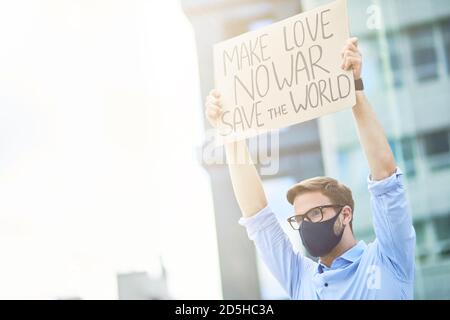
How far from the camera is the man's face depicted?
212cm

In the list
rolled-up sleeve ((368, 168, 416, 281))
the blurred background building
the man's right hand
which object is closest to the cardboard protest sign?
the man's right hand

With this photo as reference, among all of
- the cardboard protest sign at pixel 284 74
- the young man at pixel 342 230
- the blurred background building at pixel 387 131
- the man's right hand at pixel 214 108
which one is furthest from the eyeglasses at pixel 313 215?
the man's right hand at pixel 214 108

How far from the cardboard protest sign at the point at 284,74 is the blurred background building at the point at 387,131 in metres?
0.13

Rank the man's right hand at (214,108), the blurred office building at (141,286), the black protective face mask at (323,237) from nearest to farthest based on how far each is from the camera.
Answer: the black protective face mask at (323,237) < the man's right hand at (214,108) < the blurred office building at (141,286)

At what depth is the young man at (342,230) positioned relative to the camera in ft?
6.66

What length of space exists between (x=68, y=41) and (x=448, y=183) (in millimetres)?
1360

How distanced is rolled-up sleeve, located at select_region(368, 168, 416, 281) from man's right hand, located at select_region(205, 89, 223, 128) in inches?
20.5

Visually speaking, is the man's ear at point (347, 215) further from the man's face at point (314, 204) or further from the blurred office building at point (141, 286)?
the blurred office building at point (141, 286)

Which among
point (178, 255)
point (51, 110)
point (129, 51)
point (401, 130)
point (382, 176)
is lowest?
point (178, 255)

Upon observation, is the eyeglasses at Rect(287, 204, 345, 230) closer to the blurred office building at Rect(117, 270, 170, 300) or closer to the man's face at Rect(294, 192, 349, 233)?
the man's face at Rect(294, 192, 349, 233)

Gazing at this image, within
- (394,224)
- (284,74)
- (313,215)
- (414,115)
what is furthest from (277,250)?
(414,115)

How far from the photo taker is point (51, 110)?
2.72m
